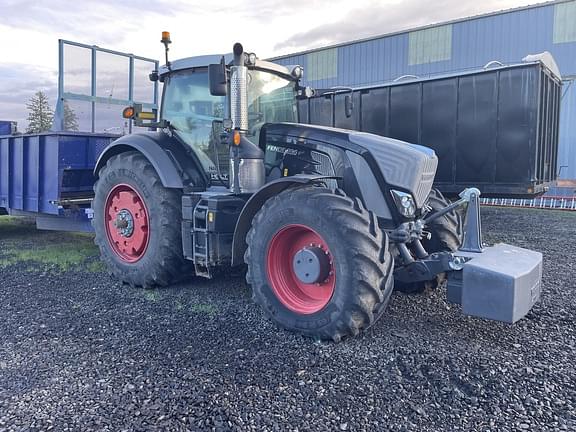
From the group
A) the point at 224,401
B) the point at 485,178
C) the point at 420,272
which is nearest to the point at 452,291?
the point at 420,272

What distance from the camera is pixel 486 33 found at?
1623 centimetres

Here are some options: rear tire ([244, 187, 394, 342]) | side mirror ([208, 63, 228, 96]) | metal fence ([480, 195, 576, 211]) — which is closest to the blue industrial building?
metal fence ([480, 195, 576, 211])

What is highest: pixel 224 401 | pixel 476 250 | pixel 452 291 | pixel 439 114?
pixel 439 114

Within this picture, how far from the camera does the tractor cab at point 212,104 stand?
16.3 ft

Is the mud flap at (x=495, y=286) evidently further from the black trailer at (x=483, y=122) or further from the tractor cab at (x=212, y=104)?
the black trailer at (x=483, y=122)

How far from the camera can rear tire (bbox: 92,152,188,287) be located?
5090 mm

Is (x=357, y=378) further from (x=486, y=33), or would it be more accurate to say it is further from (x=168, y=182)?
(x=486, y=33)

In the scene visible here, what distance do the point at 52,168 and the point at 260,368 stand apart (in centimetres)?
500

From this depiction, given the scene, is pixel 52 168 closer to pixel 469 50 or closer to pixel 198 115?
pixel 198 115

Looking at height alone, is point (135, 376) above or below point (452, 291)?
below

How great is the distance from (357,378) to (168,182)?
109 inches

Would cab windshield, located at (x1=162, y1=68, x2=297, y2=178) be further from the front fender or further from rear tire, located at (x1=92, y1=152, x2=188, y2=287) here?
the front fender

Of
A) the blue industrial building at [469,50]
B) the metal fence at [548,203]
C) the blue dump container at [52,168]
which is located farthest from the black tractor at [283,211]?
the blue industrial building at [469,50]

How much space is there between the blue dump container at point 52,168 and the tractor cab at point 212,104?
2.12 meters
